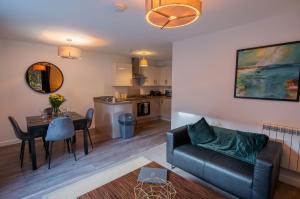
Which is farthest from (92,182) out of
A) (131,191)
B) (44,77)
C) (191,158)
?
(44,77)

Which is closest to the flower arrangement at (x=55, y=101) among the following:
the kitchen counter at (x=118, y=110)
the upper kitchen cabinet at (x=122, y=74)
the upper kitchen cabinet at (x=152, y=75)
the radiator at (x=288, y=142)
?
the kitchen counter at (x=118, y=110)

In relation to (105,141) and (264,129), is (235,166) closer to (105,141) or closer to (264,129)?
(264,129)

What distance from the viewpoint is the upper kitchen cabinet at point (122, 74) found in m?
5.28

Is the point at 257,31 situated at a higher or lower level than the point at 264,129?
higher

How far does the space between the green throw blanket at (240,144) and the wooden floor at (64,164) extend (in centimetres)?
62

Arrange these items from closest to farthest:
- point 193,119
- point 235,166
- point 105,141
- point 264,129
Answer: point 235,166
point 264,129
point 193,119
point 105,141

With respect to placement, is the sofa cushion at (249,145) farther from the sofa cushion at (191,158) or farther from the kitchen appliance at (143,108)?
the kitchen appliance at (143,108)

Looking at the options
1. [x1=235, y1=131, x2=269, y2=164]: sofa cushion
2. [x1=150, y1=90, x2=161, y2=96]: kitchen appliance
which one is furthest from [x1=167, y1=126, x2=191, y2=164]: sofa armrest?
[x1=150, y1=90, x2=161, y2=96]: kitchen appliance

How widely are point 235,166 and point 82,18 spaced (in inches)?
113

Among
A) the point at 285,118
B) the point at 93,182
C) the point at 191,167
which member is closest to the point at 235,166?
the point at 191,167

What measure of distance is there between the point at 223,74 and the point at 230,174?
173cm

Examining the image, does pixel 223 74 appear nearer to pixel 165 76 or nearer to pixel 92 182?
pixel 92 182

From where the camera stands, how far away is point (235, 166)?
189 centimetres

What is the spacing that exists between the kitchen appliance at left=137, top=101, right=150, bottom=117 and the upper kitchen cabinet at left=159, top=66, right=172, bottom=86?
116 centimetres
